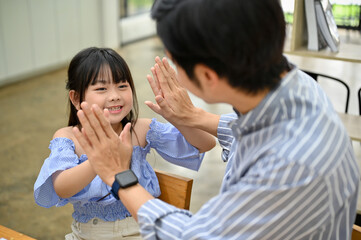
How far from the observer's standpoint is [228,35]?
35.4 inches

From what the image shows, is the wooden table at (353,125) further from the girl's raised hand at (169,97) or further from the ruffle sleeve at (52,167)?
the ruffle sleeve at (52,167)

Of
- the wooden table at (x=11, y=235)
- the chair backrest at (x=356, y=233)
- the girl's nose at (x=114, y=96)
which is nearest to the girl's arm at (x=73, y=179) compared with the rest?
the wooden table at (x=11, y=235)

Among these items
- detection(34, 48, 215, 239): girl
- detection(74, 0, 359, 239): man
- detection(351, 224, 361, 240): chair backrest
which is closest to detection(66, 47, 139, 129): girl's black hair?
detection(34, 48, 215, 239): girl

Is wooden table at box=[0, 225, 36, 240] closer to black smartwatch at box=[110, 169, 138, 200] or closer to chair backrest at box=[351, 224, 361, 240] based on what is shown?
black smartwatch at box=[110, 169, 138, 200]

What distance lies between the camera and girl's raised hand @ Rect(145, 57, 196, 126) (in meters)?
1.54

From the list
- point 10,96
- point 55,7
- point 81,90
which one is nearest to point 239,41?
point 81,90

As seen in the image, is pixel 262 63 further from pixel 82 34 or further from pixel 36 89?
pixel 82 34

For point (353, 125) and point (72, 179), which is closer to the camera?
point (72, 179)

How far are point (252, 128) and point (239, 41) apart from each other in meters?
0.21

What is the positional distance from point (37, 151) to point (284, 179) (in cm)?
311

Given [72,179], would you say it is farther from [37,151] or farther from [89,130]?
[37,151]

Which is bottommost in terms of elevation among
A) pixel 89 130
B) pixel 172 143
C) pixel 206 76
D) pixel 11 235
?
pixel 11 235

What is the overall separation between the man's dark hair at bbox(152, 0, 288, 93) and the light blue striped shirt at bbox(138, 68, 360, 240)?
80mm

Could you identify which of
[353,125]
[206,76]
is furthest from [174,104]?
[353,125]
